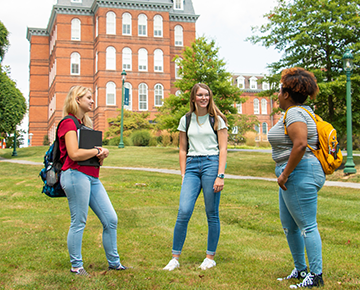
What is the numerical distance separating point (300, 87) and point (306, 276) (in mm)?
1749

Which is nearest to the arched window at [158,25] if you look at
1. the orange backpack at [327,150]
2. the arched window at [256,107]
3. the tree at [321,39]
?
the arched window at [256,107]

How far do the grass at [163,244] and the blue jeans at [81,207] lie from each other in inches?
10.7

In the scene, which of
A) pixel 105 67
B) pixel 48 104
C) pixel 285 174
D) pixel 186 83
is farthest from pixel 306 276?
pixel 48 104

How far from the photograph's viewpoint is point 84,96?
13.4ft

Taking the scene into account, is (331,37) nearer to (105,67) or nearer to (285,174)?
(285,174)

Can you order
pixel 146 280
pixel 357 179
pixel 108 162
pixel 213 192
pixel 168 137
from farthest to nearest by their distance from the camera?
pixel 168 137 < pixel 108 162 < pixel 357 179 < pixel 213 192 < pixel 146 280

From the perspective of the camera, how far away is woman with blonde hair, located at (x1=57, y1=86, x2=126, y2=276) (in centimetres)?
386

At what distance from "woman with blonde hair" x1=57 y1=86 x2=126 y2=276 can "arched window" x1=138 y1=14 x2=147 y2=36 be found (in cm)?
4313

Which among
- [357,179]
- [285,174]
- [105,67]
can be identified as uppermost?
[105,67]

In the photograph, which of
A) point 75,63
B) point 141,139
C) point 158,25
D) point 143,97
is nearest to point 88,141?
point 141,139

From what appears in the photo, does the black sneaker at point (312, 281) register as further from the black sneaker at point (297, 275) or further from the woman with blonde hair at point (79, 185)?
the woman with blonde hair at point (79, 185)

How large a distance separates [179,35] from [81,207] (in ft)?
152

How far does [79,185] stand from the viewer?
386 cm

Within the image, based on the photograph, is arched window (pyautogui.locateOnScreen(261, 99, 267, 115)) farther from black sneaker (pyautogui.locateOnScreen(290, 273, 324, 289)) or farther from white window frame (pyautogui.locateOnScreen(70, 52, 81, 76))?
black sneaker (pyautogui.locateOnScreen(290, 273, 324, 289))
